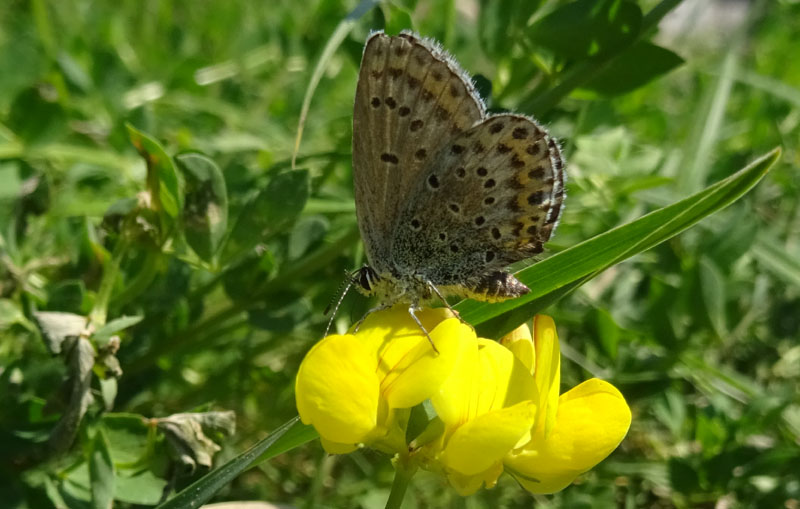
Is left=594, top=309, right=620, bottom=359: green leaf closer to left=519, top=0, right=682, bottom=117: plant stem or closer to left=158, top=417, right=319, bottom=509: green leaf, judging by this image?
left=519, top=0, right=682, bottom=117: plant stem

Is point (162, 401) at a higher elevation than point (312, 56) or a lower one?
lower

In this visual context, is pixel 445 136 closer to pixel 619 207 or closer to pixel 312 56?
pixel 619 207

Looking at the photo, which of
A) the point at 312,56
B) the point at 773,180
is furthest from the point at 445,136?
the point at 773,180

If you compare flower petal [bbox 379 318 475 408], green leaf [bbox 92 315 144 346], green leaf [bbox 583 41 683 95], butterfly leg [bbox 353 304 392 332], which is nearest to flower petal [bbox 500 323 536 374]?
flower petal [bbox 379 318 475 408]

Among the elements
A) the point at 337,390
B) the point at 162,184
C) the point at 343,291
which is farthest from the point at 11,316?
the point at 337,390

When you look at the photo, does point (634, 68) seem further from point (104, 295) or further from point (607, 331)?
point (104, 295)

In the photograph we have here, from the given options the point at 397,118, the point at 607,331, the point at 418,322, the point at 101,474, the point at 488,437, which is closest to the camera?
the point at 488,437
